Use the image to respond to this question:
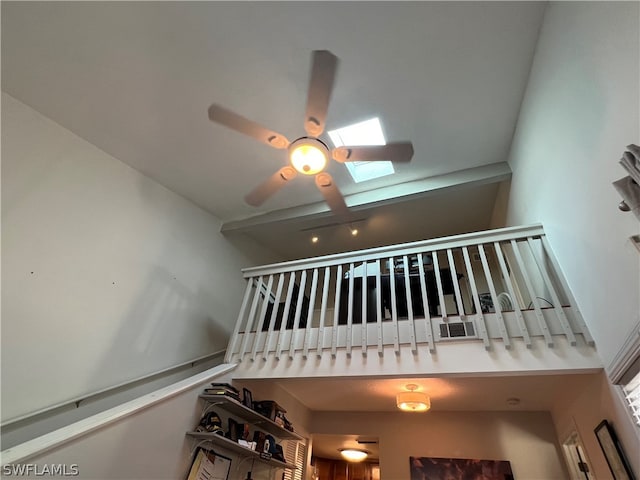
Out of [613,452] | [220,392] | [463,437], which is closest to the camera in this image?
[613,452]

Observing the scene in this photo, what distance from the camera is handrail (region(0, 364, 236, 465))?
1528 mm

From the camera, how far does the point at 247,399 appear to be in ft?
9.77

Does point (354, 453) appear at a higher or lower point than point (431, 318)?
lower

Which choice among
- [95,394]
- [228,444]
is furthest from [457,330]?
[95,394]

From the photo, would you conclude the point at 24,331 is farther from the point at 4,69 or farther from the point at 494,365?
the point at 494,365

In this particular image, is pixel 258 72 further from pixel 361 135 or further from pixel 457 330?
pixel 457 330

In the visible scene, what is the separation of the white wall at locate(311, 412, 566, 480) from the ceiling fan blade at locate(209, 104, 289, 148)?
3.52m

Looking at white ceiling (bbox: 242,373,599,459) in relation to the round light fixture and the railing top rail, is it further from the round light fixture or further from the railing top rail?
the round light fixture

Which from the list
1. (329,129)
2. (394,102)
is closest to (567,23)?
(394,102)

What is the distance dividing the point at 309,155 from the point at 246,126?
18.4 inches

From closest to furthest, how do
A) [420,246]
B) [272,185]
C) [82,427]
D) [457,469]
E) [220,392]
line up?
[82,427], [272,185], [220,392], [420,246], [457,469]

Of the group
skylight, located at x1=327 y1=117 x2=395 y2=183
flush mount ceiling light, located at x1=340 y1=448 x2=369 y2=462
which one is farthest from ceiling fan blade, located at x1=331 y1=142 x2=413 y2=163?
flush mount ceiling light, located at x1=340 y1=448 x2=369 y2=462

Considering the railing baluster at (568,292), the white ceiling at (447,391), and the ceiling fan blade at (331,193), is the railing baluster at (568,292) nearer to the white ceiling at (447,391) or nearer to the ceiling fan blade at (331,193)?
the white ceiling at (447,391)

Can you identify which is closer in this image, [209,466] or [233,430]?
[209,466]
